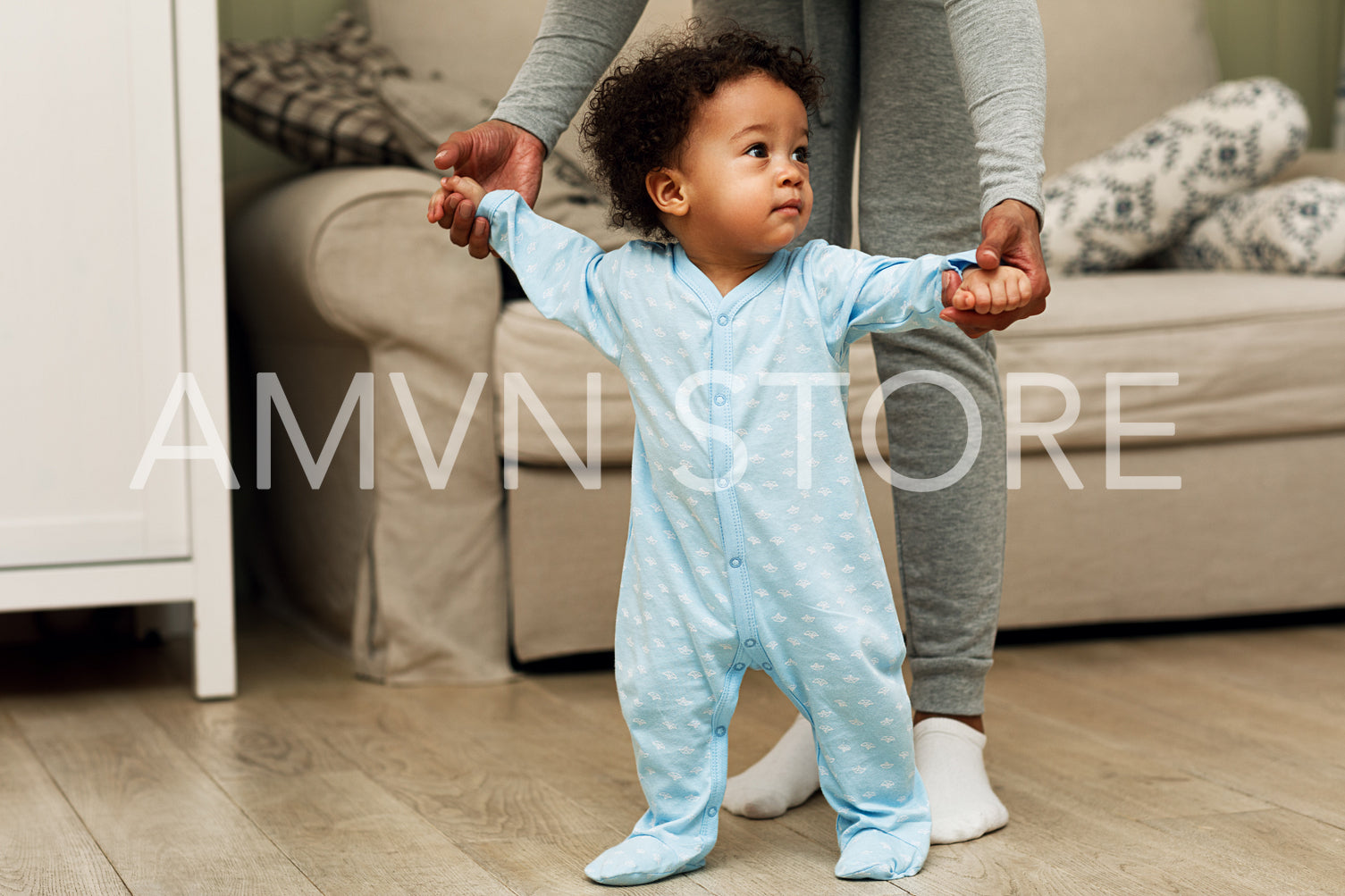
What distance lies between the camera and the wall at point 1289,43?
249 cm

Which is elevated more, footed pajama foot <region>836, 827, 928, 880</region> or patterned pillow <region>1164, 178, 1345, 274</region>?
patterned pillow <region>1164, 178, 1345, 274</region>

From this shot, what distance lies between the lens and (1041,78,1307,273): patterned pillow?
1.82 metres

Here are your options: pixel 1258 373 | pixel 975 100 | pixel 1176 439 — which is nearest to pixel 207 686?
pixel 975 100

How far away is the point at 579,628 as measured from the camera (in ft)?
4.91

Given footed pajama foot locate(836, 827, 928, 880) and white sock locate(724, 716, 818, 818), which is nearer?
footed pajama foot locate(836, 827, 928, 880)

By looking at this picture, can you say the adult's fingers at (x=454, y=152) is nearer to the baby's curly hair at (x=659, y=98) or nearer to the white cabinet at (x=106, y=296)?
the baby's curly hair at (x=659, y=98)

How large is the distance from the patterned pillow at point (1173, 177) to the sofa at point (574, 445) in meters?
0.08

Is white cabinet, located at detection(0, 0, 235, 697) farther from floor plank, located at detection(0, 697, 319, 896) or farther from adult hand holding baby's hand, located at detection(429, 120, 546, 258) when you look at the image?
adult hand holding baby's hand, located at detection(429, 120, 546, 258)

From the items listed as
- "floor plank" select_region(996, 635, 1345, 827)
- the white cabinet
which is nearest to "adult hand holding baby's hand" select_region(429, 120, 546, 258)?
the white cabinet

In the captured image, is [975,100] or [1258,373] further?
[1258,373]

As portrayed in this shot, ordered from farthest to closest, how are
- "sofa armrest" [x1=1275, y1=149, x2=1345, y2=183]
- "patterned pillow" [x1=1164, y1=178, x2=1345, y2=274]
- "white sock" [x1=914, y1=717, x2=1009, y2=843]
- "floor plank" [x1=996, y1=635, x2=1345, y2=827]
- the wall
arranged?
the wall
"sofa armrest" [x1=1275, y1=149, x2=1345, y2=183]
"patterned pillow" [x1=1164, y1=178, x2=1345, y2=274]
"floor plank" [x1=996, y1=635, x2=1345, y2=827]
"white sock" [x1=914, y1=717, x2=1009, y2=843]

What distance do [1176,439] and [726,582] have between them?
90 cm

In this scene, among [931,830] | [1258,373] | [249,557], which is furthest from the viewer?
[249,557]

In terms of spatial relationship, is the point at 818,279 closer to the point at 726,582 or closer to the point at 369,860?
the point at 726,582
